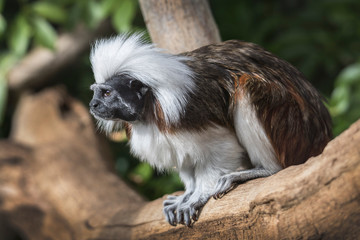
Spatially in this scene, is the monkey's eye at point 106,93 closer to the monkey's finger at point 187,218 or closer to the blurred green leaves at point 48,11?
the monkey's finger at point 187,218

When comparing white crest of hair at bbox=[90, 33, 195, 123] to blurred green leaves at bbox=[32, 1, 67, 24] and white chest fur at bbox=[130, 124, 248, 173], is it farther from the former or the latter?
blurred green leaves at bbox=[32, 1, 67, 24]

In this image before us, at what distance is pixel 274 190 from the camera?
1.69 metres

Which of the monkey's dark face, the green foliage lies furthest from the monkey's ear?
the green foliage

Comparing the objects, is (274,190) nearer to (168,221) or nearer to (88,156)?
(168,221)

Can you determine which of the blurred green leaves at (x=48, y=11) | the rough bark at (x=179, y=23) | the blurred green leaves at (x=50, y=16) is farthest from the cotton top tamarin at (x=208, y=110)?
the blurred green leaves at (x=48, y=11)

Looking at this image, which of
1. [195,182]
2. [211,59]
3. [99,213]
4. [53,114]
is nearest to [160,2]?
[211,59]

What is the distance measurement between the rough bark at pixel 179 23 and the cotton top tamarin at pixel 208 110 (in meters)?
0.44

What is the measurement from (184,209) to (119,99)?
0.55m

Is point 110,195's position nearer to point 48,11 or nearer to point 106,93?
point 106,93

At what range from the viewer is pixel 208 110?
82.0 inches

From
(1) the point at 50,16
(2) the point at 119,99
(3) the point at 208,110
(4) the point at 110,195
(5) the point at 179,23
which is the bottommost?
(4) the point at 110,195

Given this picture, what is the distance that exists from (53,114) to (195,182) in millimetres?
2208

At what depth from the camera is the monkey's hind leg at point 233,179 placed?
2.07 metres

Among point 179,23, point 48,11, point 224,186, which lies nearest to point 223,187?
point 224,186
